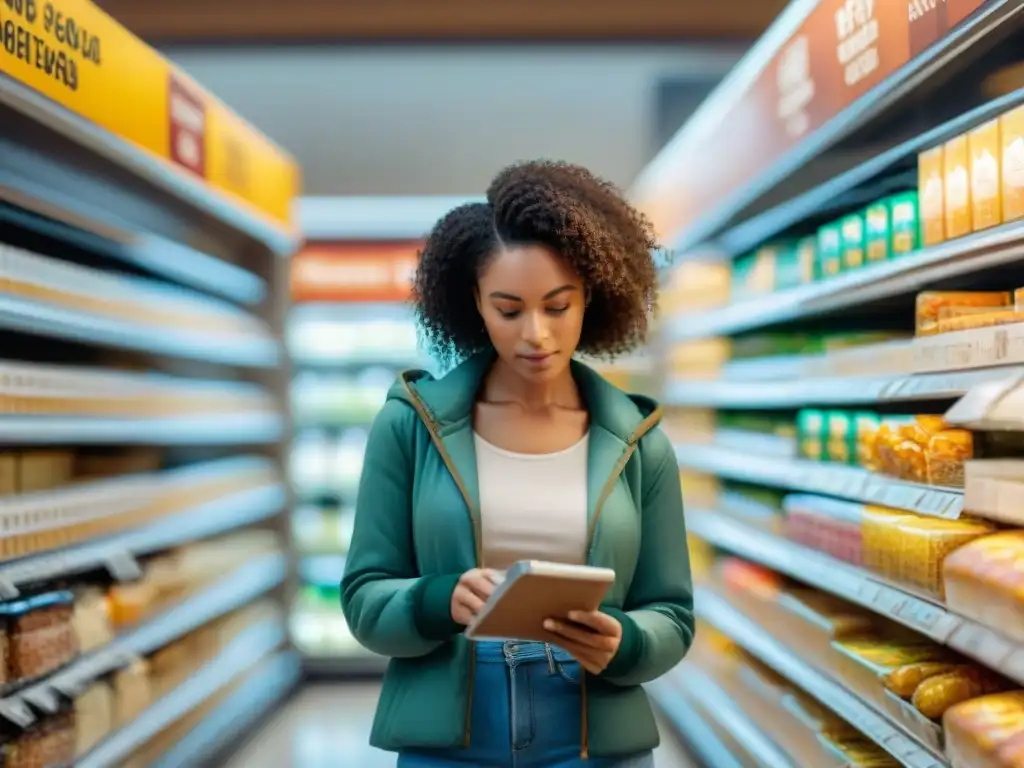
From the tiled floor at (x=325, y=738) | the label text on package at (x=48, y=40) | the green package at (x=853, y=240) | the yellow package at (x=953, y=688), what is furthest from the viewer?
the tiled floor at (x=325, y=738)

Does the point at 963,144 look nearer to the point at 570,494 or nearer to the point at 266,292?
the point at 570,494

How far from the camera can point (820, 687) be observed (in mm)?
3244

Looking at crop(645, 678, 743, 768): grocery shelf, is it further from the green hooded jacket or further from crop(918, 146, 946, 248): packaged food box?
the green hooded jacket

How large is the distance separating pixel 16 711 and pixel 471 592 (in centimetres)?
175

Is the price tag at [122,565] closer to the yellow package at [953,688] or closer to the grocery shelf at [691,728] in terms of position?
the grocery shelf at [691,728]

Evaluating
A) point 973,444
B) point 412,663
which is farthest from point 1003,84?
point 412,663

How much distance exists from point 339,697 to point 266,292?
2.31 m

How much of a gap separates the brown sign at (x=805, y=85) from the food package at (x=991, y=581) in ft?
3.45

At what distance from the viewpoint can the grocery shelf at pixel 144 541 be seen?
3.07 meters

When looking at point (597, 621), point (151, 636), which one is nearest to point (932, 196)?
point (597, 621)

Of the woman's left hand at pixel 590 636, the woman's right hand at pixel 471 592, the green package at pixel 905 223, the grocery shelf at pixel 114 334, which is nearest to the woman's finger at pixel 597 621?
the woman's left hand at pixel 590 636

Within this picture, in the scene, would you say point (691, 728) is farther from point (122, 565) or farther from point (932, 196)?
point (932, 196)

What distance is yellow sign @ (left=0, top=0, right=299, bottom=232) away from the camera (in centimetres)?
288

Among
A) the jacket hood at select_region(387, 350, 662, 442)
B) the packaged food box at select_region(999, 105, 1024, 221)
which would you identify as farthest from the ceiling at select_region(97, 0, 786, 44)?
the jacket hood at select_region(387, 350, 662, 442)
